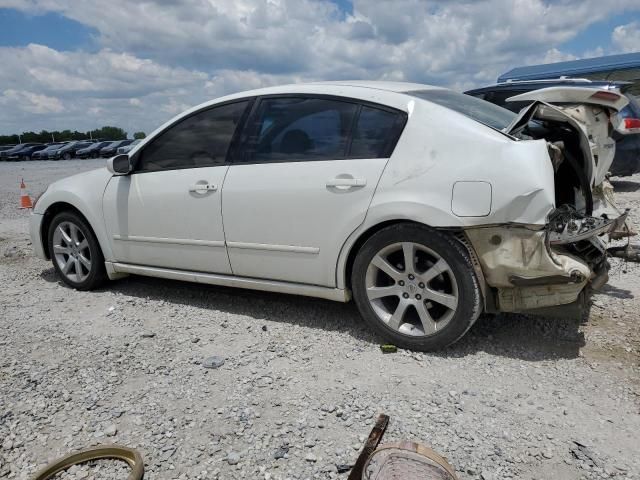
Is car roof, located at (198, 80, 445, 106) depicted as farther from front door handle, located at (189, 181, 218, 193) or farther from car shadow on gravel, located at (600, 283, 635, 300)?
car shadow on gravel, located at (600, 283, 635, 300)

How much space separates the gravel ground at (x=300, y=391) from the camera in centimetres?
247

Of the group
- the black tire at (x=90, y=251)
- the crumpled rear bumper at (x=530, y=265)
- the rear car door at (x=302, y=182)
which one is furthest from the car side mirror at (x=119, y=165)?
the crumpled rear bumper at (x=530, y=265)

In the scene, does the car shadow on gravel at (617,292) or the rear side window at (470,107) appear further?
the car shadow on gravel at (617,292)

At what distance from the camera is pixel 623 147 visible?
8555 millimetres

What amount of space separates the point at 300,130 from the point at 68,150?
46.4 meters

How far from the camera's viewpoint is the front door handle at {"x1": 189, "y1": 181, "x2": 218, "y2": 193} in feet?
13.2

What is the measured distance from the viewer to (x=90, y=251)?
Result: 486 centimetres

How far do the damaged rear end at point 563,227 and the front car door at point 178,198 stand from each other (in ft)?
6.48

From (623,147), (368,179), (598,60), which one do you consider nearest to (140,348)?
(368,179)

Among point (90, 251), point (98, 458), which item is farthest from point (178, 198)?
point (98, 458)

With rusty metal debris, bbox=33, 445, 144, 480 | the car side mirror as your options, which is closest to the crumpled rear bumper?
rusty metal debris, bbox=33, 445, 144, 480

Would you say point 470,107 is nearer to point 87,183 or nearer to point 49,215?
point 87,183

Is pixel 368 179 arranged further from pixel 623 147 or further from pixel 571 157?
pixel 623 147

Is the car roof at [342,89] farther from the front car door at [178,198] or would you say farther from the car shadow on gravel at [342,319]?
the car shadow on gravel at [342,319]
